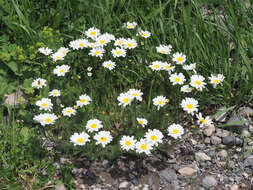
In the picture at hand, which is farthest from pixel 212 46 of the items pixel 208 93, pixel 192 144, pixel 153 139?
pixel 153 139

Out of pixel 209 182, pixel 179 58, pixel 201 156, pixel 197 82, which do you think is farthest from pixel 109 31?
pixel 209 182

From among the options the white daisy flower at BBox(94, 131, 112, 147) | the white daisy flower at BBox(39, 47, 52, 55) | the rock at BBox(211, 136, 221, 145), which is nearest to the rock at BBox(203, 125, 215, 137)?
the rock at BBox(211, 136, 221, 145)

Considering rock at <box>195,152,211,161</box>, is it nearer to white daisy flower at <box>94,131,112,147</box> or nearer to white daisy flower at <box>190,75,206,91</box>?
white daisy flower at <box>190,75,206,91</box>

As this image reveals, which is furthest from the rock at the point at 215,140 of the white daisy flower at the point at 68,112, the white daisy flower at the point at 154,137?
the white daisy flower at the point at 68,112

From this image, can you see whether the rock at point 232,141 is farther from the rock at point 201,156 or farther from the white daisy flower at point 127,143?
the white daisy flower at point 127,143

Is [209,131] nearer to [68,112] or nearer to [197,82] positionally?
[197,82]

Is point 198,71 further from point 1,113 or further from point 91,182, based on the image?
point 1,113
